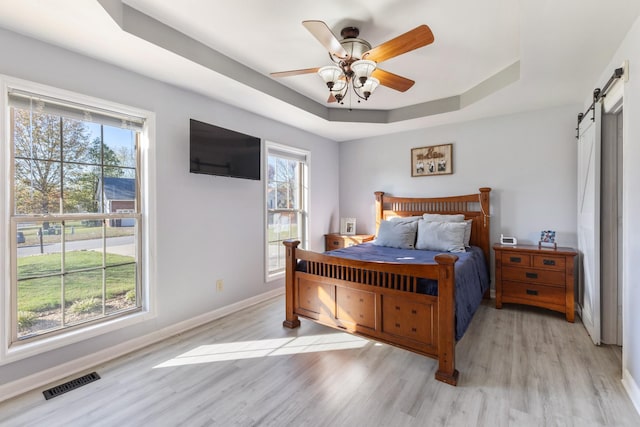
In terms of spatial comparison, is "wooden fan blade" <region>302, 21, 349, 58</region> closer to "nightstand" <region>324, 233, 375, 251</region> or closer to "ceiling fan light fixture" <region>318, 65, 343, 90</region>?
"ceiling fan light fixture" <region>318, 65, 343, 90</region>

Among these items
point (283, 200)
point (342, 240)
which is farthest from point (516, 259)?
point (283, 200)

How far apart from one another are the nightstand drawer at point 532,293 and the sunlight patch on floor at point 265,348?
187cm

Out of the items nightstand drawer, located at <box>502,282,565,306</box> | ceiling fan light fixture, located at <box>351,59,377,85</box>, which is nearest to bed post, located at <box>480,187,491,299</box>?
nightstand drawer, located at <box>502,282,565,306</box>

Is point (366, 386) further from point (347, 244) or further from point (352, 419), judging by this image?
point (347, 244)

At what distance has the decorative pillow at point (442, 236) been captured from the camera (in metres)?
3.32

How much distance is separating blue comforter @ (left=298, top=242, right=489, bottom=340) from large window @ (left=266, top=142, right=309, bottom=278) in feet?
3.76

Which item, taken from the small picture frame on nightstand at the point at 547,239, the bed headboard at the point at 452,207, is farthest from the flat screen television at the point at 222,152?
the small picture frame on nightstand at the point at 547,239

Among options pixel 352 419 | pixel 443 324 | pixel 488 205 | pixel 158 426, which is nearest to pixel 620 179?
pixel 488 205

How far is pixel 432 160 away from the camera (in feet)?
13.7

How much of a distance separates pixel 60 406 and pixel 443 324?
2487 mm

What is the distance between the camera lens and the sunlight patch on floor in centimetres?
232

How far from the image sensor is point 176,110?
9.14 ft

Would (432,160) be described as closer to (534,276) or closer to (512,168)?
(512,168)

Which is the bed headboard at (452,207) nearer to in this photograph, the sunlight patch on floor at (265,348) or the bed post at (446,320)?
the bed post at (446,320)
